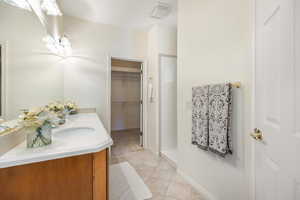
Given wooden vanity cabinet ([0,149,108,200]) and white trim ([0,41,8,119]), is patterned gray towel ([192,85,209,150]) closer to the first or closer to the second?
wooden vanity cabinet ([0,149,108,200])

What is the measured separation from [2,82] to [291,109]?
5.37 feet

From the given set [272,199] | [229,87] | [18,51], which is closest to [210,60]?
[229,87]

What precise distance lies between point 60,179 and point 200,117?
1.35 meters

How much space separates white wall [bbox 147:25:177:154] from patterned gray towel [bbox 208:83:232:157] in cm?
137

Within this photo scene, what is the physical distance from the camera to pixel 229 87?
3.74 ft

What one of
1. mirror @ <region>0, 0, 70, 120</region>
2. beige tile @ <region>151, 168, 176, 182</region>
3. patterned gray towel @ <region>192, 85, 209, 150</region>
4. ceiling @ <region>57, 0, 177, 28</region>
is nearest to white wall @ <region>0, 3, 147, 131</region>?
mirror @ <region>0, 0, 70, 120</region>

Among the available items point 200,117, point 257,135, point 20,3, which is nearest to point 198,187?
point 200,117

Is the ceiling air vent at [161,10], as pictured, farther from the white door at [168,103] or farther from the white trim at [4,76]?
the white trim at [4,76]

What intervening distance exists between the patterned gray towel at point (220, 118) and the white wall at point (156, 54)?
1.37 metres

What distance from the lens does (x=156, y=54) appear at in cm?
259

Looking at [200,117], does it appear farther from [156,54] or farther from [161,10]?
[161,10]

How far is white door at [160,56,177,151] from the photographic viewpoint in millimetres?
2631

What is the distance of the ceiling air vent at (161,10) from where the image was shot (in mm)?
2021

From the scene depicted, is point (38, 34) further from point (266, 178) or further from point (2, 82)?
point (266, 178)
